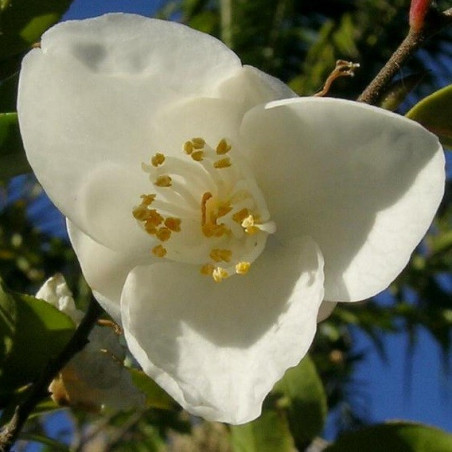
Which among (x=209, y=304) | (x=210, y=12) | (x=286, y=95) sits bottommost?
(x=210, y=12)

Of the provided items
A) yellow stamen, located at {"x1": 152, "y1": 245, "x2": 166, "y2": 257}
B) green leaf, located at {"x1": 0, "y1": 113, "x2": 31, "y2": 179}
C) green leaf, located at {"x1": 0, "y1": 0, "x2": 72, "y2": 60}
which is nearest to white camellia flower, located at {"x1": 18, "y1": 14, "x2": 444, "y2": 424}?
yellow stamen, located at {"x1": 152, "y1": 245, "x2": 166, "y2": 257}

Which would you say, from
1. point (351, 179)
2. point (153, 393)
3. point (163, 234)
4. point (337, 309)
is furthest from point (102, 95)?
point (337, 309)

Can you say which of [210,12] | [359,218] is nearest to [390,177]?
[359,218]

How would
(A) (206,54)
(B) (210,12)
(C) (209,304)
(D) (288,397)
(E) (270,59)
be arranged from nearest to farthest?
1. (A) (206,54)
2. (C) (209,304)
3. (D) (288,397)
4. (E) (270,59)
5. (B) (210,12)

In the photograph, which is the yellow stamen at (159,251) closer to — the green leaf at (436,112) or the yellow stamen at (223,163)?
the yellow stamen at (223,163)

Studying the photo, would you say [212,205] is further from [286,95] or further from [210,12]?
[210,12]

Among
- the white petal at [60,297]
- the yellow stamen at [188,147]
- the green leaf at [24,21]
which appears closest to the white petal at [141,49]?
the yellow stamen at [188,147]

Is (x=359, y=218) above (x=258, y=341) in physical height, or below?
above

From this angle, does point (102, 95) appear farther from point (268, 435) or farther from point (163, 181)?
point (268, 435)
